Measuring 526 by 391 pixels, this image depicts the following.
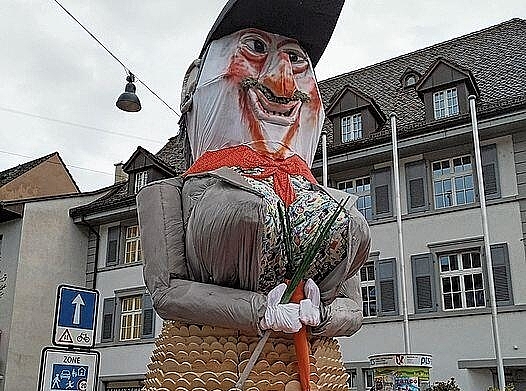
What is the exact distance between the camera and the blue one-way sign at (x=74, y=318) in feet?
11.0

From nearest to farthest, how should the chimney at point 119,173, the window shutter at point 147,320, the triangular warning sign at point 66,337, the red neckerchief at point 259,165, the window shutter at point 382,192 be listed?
the red neckerchief at point 259,165
the triangular warning sign at point 66,337
the window shutter at point 382,192
the window shutter at point 147,320
the chimney at point 119,173

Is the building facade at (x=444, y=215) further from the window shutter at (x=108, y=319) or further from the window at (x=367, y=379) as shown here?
the window shutter at (x=108, y=319)

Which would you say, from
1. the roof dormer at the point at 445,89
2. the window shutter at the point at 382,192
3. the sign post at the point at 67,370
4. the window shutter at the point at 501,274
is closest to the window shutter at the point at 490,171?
the roof dormer at the point at 445,89

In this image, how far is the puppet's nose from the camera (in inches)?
99.3

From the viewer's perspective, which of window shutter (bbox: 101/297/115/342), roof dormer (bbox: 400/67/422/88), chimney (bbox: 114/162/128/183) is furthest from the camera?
chimney (bbox: 114/162/128/183)

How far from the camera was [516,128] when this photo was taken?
466 inches

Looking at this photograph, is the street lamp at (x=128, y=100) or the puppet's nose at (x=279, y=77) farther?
the street lamp at (x=128, y=100)

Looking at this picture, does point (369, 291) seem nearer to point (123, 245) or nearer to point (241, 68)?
point (123, 245)

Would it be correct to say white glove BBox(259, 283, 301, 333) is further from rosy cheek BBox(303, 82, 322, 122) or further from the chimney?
the chimney

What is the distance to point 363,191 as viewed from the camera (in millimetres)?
13586

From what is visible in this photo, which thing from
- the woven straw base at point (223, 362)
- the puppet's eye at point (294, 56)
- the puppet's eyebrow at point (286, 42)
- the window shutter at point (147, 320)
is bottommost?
the woven straw base at point (223, 362)

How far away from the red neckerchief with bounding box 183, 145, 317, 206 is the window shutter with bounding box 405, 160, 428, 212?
10551mm

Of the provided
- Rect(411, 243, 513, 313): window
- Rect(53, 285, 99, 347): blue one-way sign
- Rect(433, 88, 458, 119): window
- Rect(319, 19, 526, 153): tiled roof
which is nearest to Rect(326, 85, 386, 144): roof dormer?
Rect(319, 19, 526, 153): tiled roof

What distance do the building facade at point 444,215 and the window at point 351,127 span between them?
0.02 m
